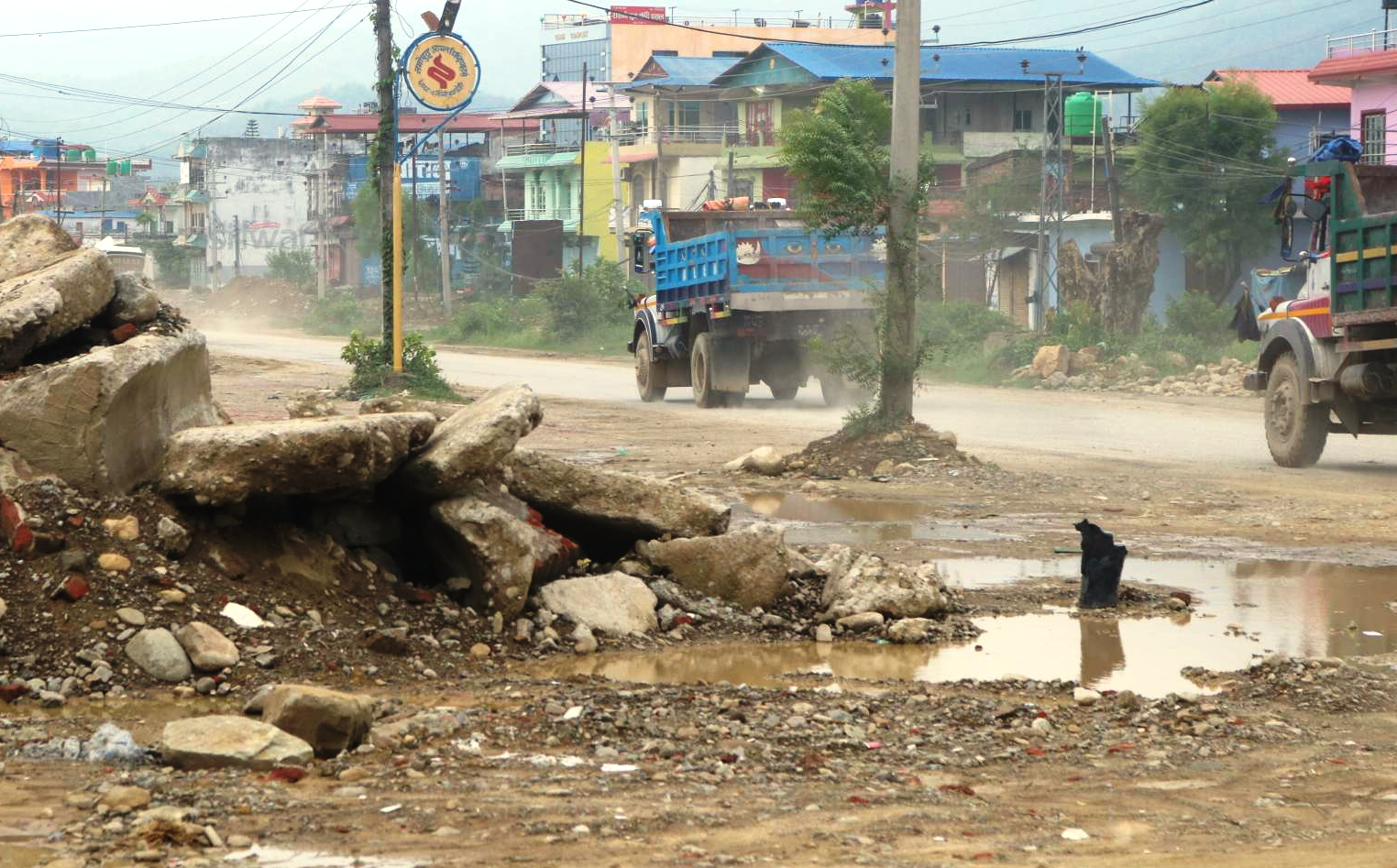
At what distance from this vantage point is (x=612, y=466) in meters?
15.2

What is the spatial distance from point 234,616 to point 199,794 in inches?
85.7

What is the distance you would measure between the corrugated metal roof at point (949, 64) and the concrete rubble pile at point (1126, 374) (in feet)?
83.5

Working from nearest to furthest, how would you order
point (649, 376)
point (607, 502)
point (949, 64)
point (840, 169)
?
point (607, 502), point (840, 169), point (649, 376), point (949, 64)

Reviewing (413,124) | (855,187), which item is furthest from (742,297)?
(413,124)

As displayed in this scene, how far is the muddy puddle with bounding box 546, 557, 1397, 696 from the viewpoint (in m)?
7.28

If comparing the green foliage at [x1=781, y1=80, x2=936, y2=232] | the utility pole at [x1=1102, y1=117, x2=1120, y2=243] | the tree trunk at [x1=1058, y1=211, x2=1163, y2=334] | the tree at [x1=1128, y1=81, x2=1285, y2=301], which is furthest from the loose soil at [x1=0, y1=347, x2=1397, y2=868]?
the tree at [x1=1128, y1=81, x2=1285, y2=301]

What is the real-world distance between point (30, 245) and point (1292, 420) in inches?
436

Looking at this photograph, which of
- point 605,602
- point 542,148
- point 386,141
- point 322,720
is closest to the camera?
point 322,720

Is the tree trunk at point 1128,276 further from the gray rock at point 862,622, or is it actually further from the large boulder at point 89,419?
the large boulder at point 89,419

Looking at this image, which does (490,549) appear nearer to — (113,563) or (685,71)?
(113,563)

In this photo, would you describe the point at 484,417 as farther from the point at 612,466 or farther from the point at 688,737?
the point at 612,466

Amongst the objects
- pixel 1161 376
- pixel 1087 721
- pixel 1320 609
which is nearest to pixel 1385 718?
pixel 1087 721

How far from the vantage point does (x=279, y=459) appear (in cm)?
717

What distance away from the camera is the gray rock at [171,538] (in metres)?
7.24
